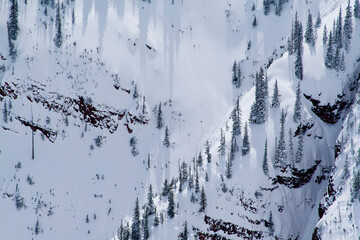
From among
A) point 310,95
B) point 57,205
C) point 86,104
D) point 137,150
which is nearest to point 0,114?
point 86,104

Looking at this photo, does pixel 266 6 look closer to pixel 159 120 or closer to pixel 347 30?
pixel 347 30

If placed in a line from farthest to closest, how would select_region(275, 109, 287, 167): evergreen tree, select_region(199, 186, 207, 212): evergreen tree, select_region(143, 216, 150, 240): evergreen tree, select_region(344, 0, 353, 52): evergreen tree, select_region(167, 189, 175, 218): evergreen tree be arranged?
1. select_region(344, 0, 353, 52): evergreen tree
2. select_region(275, 109, 287, 167): evergreen tree
3. select_region(199, 186, 207, 212): evergreen tree
4. select_region(167, 189, 175, 218): evergreen tree
5. select_region(143, 216, 150, 240): evergreen tree

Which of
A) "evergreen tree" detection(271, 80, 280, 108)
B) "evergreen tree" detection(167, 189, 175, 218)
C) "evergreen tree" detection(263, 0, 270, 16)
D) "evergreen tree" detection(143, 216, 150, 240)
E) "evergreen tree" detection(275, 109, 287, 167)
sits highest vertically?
"evergreen tree" detection(263, 0, 270, 16)

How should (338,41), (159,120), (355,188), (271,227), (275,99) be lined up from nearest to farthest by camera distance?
1. (355,188)
2. (271,227)
3. (275,99)
4. (338,41)
5. (159,120)

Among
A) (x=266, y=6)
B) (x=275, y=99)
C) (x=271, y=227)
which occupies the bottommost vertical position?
(x=271, y=227)

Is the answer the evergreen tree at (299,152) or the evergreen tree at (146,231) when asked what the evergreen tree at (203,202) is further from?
the evergreen tree at (299,152)

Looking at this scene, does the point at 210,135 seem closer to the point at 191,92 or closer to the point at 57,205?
the point at 191,92

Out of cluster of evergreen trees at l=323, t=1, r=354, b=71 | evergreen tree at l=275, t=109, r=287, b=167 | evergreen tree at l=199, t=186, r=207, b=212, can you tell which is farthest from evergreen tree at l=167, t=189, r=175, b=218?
cluster of evergreen trees at l=323, t=1, r=354, b=71

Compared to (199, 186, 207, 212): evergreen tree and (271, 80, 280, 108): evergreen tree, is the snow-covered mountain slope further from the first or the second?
(271, 80, 280, 108): evergreen tree

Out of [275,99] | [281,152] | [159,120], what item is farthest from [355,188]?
[159,120]
